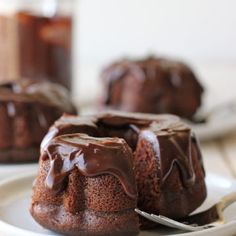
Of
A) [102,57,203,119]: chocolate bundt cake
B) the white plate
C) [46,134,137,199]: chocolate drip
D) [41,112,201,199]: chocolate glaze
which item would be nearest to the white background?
[102,57,203,119]: chocolate bundt cake

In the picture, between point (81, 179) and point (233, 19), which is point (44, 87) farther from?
point (233, 19)

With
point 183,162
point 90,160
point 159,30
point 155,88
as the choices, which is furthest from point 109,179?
point 159,30

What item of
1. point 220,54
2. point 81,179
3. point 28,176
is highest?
point 81,179

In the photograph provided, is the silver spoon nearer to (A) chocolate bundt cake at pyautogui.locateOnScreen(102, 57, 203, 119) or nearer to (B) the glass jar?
(A) chocolate bundt cake at pyautogui.locateOnScreen(102, 57, 203, 119)

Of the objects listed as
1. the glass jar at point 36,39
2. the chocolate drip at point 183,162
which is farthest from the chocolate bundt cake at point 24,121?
the glass jar at point 36,39

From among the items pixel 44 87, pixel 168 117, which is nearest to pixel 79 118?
pixel 168 117
